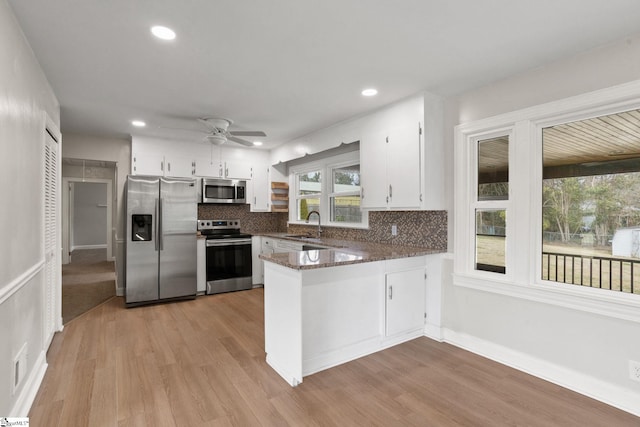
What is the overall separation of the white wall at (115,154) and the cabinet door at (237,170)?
144 cm

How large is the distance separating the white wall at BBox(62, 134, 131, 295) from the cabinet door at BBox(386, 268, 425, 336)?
12.9 feet

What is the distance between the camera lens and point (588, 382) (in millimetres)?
2230

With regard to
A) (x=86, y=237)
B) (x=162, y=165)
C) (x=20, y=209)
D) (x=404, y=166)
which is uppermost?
(x=162, y=165)

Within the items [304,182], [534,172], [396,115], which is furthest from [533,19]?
[304,182]

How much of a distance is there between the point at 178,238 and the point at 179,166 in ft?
3.71

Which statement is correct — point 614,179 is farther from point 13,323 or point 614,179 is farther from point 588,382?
point 13,323

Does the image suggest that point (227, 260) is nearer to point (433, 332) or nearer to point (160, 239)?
point (160, 239)

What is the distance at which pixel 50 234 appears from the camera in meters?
3.07

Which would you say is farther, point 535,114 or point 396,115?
point 396,115

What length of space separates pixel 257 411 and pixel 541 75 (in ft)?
10.4

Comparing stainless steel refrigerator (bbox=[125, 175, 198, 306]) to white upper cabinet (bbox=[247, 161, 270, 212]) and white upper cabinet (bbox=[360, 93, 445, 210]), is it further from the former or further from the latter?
white upper cabinet (bbox=[360, 93, 445, 210])

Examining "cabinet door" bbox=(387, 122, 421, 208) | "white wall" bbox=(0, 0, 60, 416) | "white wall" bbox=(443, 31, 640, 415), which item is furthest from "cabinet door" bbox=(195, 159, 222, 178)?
"white wall" bbox=(443, 31, 640, 415)

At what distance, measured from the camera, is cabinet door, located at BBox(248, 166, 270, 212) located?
5.55 meters

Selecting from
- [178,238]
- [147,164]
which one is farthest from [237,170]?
[178,238]
